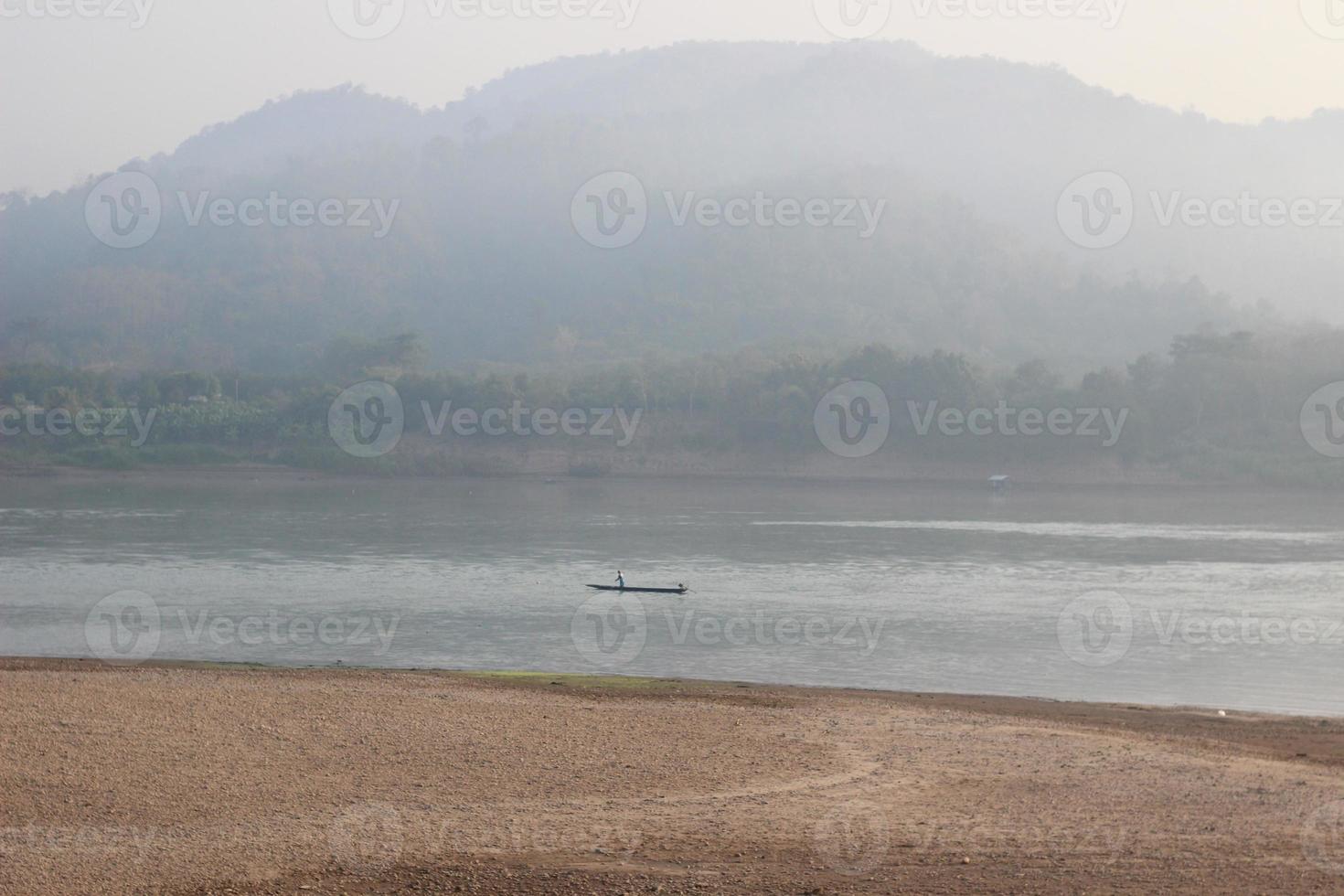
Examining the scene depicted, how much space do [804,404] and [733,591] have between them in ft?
203

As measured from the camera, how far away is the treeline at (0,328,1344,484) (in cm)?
8844

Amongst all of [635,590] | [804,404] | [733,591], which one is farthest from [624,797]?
[804,404]

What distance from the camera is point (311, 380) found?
4237 inches

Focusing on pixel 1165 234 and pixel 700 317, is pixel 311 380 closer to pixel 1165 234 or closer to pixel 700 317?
pixel 700 317

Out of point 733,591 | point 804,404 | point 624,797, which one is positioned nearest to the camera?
point 624,797

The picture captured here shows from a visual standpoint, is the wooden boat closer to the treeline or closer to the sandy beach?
the sandy beach

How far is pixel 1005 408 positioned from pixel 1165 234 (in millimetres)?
89386

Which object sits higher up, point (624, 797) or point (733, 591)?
point (733, 591)

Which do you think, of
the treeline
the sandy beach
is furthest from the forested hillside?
the sandy beach

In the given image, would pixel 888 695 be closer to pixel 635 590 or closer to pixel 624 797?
pixel 624 797

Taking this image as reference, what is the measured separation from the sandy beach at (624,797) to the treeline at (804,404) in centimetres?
7657

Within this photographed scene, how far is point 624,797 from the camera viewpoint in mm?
10656

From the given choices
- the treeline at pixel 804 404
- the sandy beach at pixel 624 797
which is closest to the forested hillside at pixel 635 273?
the treeline at pixel 804 404

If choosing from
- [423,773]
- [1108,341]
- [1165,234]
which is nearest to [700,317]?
[1108,341]
